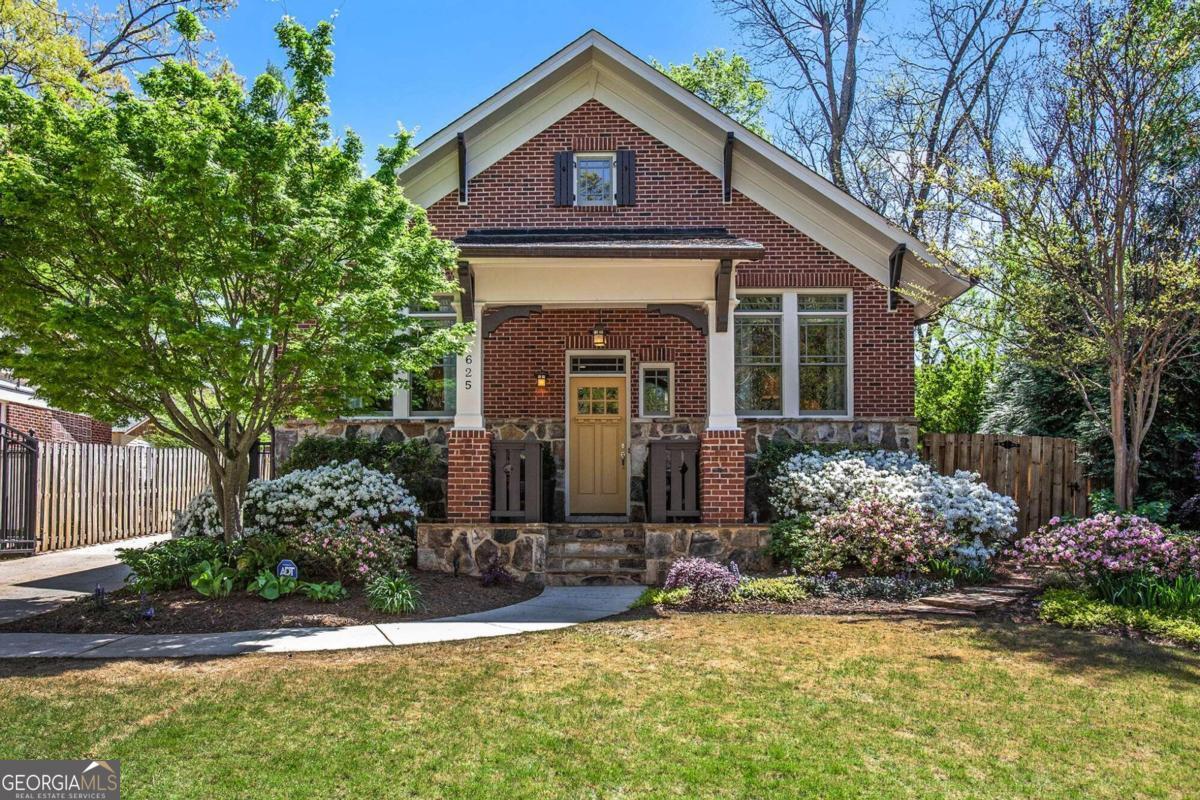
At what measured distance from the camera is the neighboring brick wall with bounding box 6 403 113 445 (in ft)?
59.8

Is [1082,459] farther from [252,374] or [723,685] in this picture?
[252,374]

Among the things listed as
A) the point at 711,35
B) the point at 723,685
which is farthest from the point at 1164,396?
the point at 711,35

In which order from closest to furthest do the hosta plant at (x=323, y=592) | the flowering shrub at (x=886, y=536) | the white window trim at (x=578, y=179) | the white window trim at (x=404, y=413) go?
1. the hosta plant at (x=323, y=592)
2. the flowering shrub at (x=886, y=536)
3. the white window trim at (x=404, y=413)
4. the white window trim at (x=578, y=179)

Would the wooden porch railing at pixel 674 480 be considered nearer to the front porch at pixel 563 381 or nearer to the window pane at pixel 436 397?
the front porch at pixel 563 381

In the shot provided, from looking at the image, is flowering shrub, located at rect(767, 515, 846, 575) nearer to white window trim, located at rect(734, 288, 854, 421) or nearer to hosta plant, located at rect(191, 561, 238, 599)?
white window trim, located at rect(734, 288, 854, 421)

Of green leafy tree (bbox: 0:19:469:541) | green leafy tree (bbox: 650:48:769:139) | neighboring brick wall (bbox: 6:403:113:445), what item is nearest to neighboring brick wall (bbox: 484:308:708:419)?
green leafy tree (bbox: 0:19:469:541)

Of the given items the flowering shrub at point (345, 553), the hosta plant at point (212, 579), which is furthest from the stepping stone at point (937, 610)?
the hosta plant at point (212, 579)

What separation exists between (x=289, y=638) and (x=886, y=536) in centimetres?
576

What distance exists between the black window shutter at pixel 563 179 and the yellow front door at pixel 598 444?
253 centimetres

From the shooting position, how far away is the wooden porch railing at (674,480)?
401 inches

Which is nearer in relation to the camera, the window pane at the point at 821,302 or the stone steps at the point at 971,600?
the stone steps at the point at 971,600

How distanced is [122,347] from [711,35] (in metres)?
20.4

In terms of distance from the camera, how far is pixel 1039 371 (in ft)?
42.4

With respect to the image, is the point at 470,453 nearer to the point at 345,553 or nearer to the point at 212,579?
the point at 345,553
